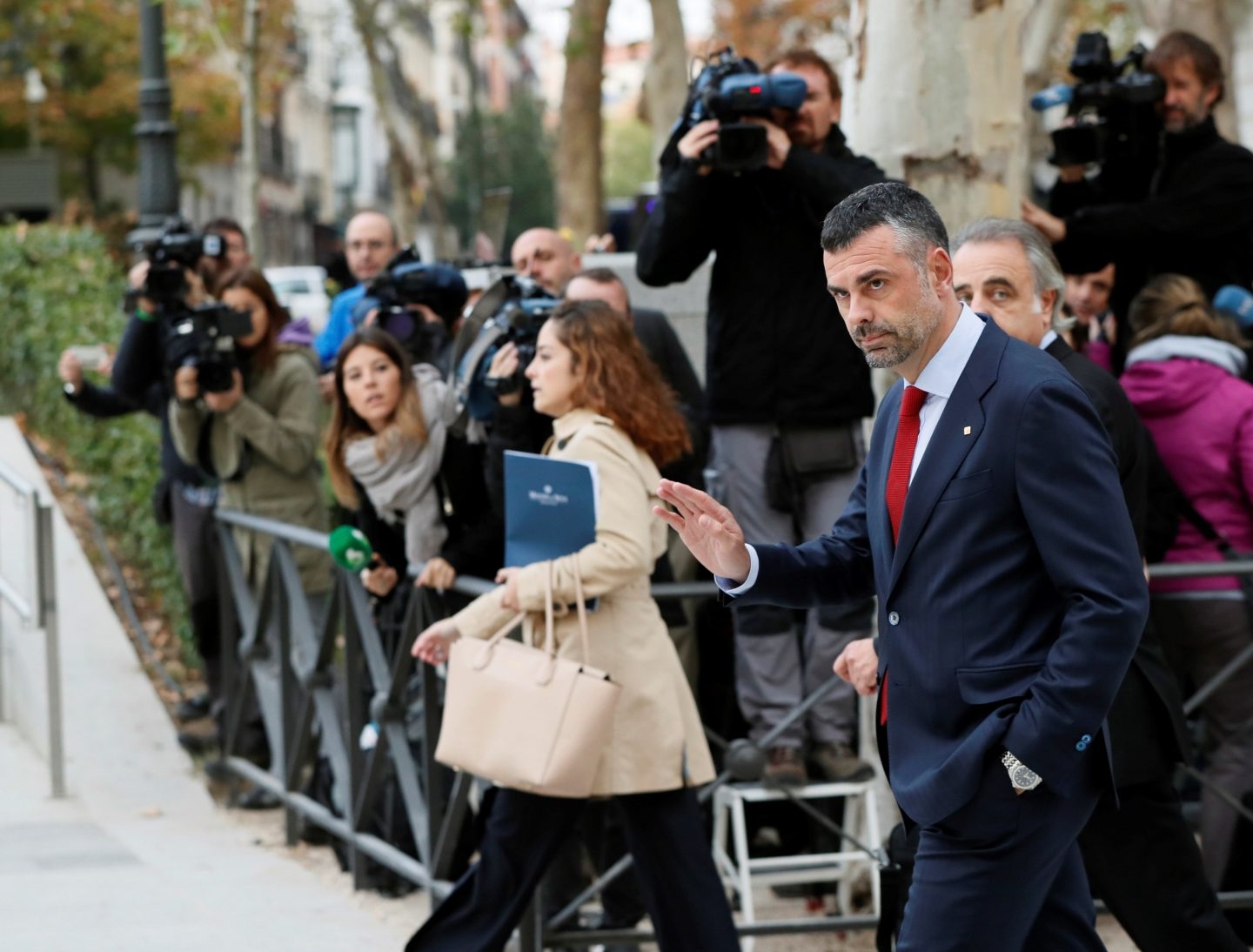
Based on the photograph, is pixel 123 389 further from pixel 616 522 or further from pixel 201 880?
pixel 616 522

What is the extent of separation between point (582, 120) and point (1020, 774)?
12750mm

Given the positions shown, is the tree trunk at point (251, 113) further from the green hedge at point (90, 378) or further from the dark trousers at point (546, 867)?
the dark trousers at point (546, 867)

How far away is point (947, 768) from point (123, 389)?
546cm

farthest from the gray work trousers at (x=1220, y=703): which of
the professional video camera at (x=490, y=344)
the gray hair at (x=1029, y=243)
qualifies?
the professional video camera at (x=490, y=344)

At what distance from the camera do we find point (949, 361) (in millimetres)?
3303

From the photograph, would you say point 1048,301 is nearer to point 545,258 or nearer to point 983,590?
point 983,590

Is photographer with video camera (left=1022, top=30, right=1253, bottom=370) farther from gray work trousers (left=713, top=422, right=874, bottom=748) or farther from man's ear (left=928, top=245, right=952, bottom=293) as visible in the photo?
man's ear (left=928, top=245, right=952, bottom=293)

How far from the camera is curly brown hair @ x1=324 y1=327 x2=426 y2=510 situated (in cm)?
577

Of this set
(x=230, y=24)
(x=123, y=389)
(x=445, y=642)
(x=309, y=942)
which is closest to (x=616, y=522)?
(x=445, y=642)

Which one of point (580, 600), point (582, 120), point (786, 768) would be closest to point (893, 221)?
point (580, 600)

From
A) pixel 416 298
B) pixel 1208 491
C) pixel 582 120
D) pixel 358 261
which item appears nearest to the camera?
pixel 1208 491

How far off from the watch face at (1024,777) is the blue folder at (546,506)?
1849mm

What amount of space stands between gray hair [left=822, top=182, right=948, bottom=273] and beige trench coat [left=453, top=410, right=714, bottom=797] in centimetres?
160

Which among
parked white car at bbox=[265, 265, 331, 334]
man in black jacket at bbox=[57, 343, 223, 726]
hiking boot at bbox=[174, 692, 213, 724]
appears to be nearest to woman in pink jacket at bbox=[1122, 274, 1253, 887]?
man in black jacket at bbox=[57, 343, 223, 726]
